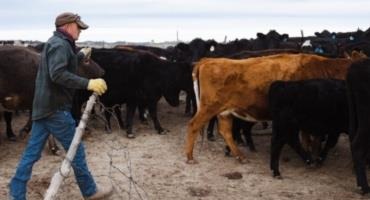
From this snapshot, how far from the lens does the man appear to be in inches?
204

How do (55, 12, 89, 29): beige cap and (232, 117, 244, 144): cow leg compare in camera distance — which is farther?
(232, 117, 244, 144): cow leg

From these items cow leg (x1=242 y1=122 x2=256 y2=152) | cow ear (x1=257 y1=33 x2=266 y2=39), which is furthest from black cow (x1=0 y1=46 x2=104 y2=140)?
cow ear (x1=257 y1=33 x2=266 y2=39)

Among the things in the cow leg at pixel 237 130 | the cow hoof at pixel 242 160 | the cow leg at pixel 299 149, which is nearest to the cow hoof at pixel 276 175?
the cow leg at pixel 299 149

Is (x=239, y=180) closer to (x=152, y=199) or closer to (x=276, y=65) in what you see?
(x=152, y=199)

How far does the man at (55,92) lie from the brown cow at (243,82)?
2856 mm

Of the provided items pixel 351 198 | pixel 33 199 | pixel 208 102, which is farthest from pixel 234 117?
pixel 33 199

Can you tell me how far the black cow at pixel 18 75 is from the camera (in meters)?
8.12

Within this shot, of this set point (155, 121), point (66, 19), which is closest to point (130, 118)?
point (155, 121)

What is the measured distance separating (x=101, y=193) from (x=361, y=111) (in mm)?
3023

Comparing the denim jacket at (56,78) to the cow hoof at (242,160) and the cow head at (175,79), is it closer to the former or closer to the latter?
the cow hoof at (242,160)

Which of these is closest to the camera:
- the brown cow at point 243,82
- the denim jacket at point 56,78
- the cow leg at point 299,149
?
the denim jacket at point 56,78

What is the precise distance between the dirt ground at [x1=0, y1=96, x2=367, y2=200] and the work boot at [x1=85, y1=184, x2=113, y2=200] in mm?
104

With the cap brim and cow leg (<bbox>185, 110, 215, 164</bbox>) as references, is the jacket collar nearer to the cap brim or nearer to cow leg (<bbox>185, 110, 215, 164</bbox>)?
the cap brim

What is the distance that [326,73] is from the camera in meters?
8.20
